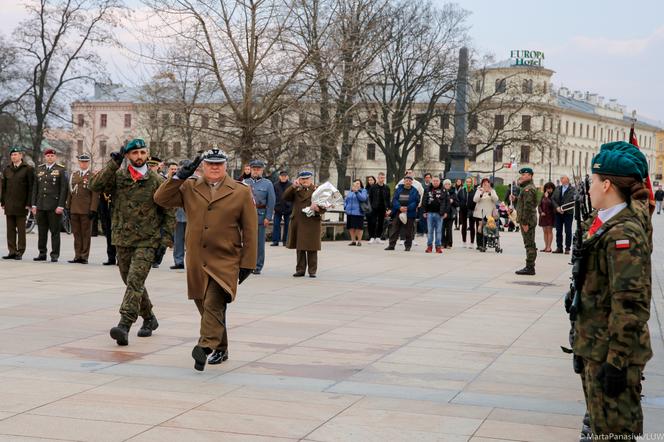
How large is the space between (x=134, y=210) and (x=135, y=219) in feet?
0.32

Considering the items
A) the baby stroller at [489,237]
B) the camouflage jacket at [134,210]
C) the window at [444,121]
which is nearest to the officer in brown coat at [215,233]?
the camouflage jacket at [134,210]

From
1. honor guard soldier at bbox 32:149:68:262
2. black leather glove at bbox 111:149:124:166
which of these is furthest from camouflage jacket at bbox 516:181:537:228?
black leather glove at bbox 111:149:124:166

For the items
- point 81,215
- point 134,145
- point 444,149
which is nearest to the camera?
point 134,145

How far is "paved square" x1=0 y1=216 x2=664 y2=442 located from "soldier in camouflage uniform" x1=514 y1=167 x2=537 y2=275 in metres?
2.54

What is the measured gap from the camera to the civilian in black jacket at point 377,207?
2608 centimetres

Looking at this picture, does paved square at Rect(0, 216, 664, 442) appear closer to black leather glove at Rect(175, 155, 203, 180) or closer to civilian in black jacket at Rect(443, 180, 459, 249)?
black leather glove at Rect(175, 155, 203, 180)

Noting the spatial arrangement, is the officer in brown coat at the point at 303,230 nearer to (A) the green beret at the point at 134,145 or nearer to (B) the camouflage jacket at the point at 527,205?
(B) the camouflage jacket at the point at 527,205

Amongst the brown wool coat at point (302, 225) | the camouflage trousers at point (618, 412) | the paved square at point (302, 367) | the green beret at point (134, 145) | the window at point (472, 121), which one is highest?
the window at point (472, 121)

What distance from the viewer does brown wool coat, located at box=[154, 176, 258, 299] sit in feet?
26.2

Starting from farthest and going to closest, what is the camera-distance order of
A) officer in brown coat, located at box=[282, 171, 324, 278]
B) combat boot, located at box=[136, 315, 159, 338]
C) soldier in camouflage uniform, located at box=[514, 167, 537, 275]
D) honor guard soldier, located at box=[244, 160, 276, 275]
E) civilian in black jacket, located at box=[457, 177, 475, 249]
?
civilian in black jacket, located at box=[457, 177, 475, 249] < soldier in camouflage uniform, located at box=[514, 167, 537, 275] < honor guard soldier, located at box=[244, 160, 276, 275] < officer in brown coat, located at box=[282, 171, 324, 278] < combat boot, located at box=[136, 315, 159, 338]

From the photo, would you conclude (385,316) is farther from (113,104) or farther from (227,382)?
(113,104)

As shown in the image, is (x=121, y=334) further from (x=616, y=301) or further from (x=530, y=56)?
(x=530, y=56)

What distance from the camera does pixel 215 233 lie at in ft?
26.3

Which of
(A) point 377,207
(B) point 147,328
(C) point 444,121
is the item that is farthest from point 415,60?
(B) point 147,328
